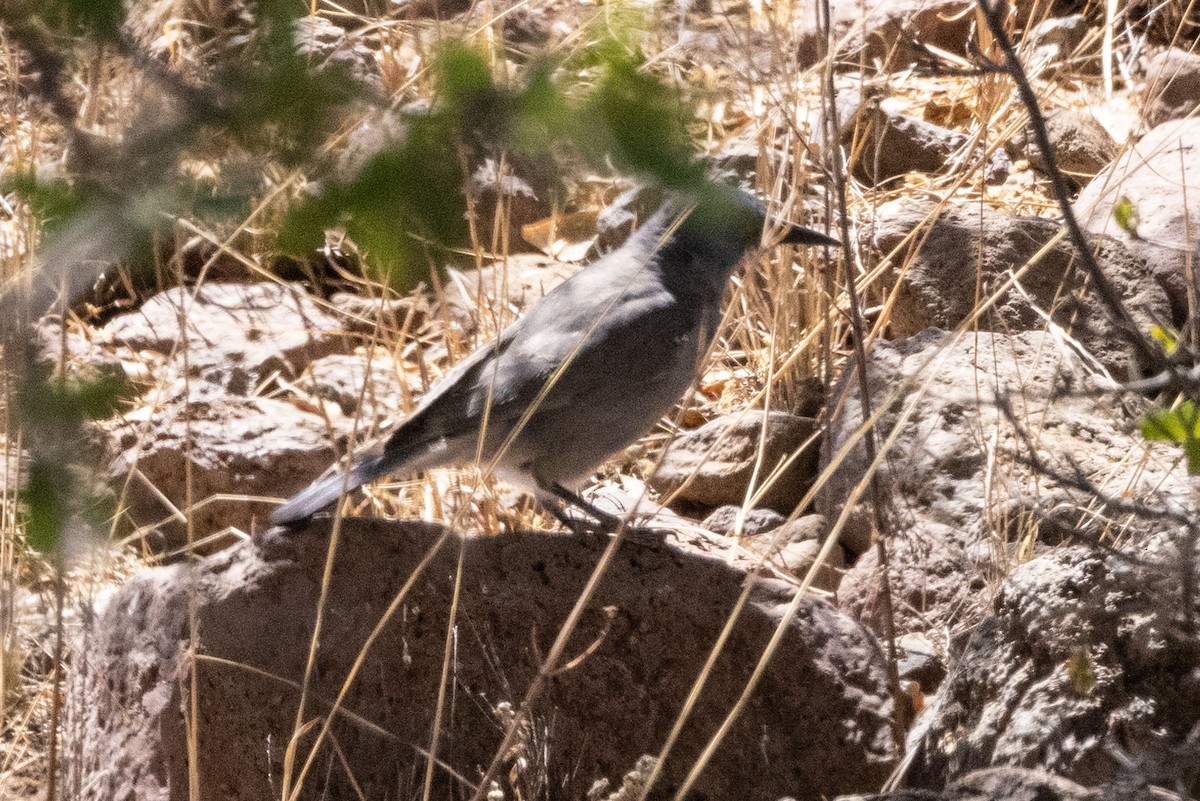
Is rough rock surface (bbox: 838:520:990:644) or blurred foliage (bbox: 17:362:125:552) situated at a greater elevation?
blurred foliage (bbox: 17:362:125:552)

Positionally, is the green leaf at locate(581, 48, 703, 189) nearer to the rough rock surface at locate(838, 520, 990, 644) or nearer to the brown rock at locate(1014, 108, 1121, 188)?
the rough rock surface at locate(838, 520, 990, 644)

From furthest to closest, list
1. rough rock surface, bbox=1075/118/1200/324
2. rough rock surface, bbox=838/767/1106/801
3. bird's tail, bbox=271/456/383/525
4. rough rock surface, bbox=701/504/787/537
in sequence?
rough rock surface, bbox=1075/118/1200/324, rough rock surface, bbox=701/504/787/537, bird's tail, bbox=271/456/383/525, rough rock surface, bbox=838/767/1106/801

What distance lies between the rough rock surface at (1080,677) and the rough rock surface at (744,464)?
1.72 metres

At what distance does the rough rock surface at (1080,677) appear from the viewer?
2.14 m

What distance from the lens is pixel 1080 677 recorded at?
82.7 inches

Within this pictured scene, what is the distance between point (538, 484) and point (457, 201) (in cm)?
245

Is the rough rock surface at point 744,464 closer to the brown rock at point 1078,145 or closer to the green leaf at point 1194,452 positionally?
the brown rock at point 1078,145

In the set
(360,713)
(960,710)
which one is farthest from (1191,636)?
(360,713)

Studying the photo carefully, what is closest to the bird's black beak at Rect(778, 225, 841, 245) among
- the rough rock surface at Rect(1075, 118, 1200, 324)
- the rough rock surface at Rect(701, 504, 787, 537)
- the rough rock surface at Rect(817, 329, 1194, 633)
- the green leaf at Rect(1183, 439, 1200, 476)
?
the rough rock surface at Rect(817, 329, 1194, 633)

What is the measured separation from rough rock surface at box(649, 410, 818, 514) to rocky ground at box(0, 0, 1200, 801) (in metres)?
0.01

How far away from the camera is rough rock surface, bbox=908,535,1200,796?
214 centimetres

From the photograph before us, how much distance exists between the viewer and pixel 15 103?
71.9 inches

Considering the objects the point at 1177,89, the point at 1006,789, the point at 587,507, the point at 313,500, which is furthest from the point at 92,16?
the point at 1177,89

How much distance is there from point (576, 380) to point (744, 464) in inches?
38.5
